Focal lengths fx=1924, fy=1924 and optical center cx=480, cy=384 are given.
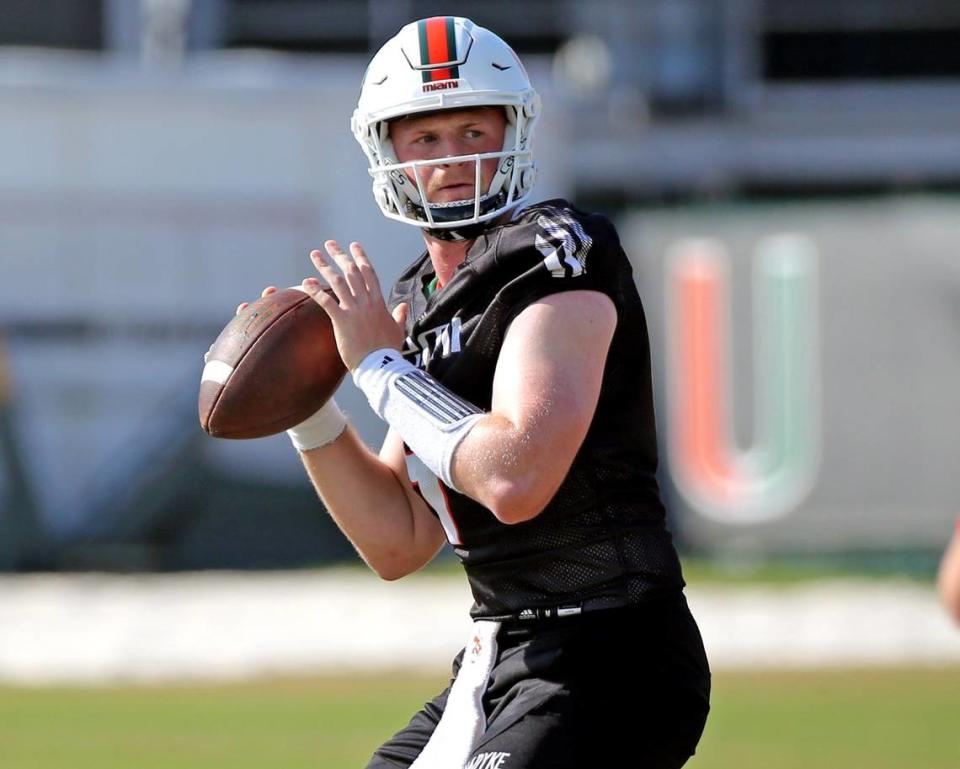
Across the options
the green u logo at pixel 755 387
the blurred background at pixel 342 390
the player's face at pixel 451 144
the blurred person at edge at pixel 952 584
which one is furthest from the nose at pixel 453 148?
the green u logo at pixel 755 387

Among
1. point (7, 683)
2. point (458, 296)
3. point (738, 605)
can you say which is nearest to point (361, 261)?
point (458, 296)

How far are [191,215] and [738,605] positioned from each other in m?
5.16

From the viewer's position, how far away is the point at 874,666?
973 centimetres

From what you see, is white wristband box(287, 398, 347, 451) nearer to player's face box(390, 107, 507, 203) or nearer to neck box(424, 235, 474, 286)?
neck box(424, 235, 474, 286)

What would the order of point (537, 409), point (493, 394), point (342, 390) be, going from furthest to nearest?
point (342, 390) → point (493, 394) → point (537, 409)

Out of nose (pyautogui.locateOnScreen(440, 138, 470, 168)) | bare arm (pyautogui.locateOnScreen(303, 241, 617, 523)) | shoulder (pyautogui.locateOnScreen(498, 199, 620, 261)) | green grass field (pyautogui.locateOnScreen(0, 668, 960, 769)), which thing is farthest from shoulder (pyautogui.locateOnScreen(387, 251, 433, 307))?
green grass field (pyautogui.locateOnScreen(0, 668, 960, 769))

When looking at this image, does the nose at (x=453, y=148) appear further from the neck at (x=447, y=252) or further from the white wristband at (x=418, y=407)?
the white wristband at (x=418, y=407)

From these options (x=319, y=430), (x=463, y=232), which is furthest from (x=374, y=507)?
(x=463, y=232)

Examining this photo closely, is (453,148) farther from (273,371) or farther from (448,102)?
(273,371)

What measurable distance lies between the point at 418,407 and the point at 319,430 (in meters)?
0.62

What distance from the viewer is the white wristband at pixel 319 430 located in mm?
3988

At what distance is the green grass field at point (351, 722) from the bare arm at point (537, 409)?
406cm

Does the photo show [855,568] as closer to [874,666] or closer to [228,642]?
[874,666]

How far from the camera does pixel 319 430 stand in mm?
3996
